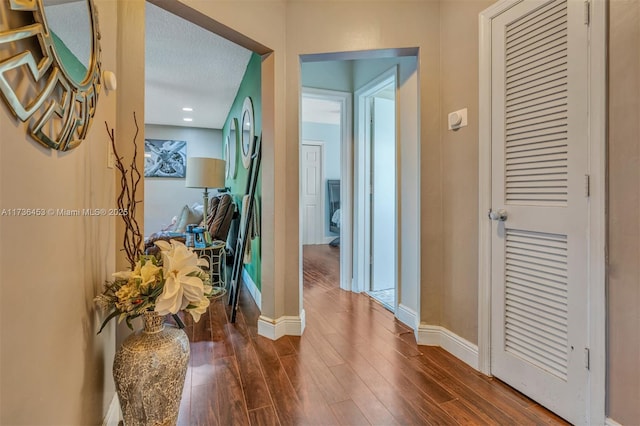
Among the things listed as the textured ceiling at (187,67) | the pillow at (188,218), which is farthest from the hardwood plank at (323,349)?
the pillow at (188,218)

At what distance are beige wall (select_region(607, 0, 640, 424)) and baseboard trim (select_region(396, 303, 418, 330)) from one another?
1.16 metres

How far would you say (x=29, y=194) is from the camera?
29.8 inches

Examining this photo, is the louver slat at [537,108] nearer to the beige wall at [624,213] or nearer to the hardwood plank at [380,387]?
the beige wall at [624,213]

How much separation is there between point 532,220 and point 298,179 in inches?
57.9

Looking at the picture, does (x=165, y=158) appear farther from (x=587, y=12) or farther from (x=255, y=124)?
(x=587, y=12)

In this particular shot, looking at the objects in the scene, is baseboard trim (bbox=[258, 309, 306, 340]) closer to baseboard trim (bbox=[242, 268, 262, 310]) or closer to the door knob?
baseboard trim (bbox=[242, 268, 262, 310])

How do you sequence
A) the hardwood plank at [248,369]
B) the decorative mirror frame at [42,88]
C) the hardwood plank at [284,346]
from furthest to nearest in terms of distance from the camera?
the hardwood plank at [284,346]
the hardwood plank at [248,369]
the decorative mirror frame at [42,88]

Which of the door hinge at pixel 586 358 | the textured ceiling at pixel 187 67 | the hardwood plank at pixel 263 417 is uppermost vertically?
the textured ceiling at pixel 187 67

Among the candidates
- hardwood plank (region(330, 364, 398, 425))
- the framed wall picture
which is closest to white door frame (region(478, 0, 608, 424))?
hardwood plank (region(330, 364, 398, 425))

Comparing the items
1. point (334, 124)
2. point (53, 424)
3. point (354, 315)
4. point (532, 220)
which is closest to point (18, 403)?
point (53, 424)

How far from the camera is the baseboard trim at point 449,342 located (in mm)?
1855

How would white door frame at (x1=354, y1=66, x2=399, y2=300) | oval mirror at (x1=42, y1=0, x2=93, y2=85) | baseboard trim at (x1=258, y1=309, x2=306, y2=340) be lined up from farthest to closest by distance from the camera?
1. white door frame at (x1=354, y1=66, x2=399, y2=300)
2. baseboard trim at (x1=258, y1=309, x2=306, y2=340)
3. oval mirror at (x1=42, y1=0, x2=93, y2=85)

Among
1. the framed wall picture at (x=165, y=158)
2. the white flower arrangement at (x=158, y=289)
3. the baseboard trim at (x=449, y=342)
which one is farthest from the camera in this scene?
the framed wall picture at (x=165, y=158)

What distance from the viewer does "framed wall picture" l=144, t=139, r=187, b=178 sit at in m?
5.95
